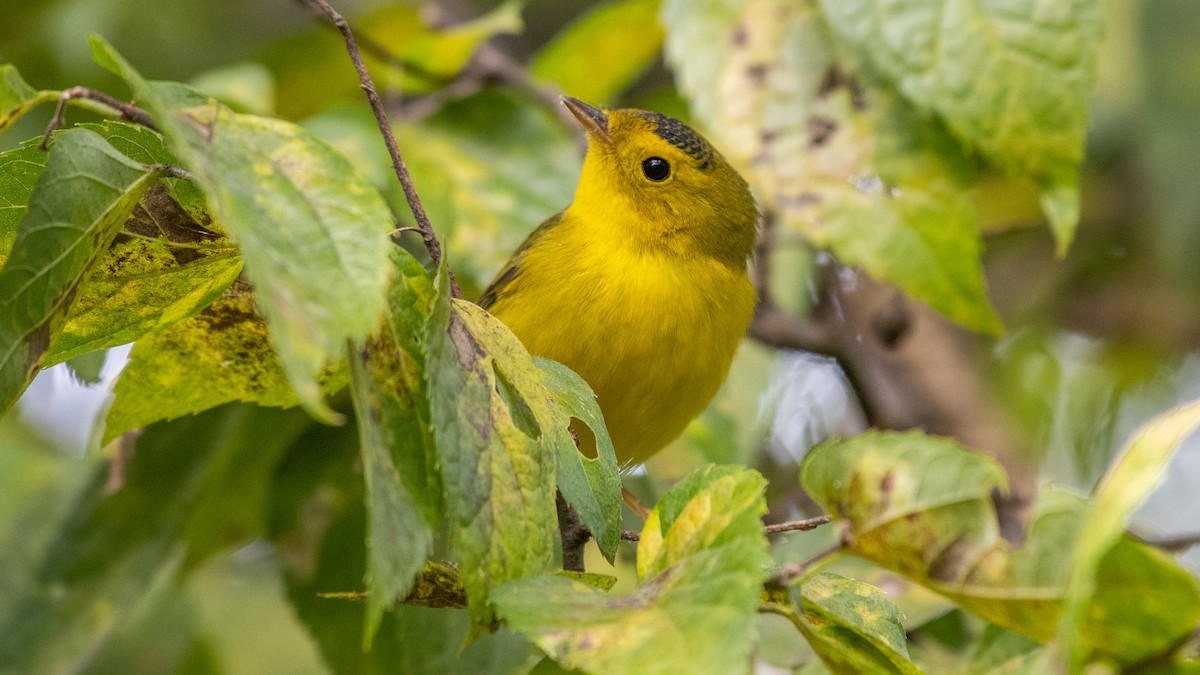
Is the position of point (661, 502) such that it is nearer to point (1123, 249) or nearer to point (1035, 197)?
point (1035, 197)

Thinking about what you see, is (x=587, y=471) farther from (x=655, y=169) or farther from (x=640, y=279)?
(x=655, y=169)

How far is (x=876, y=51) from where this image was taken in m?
2.36

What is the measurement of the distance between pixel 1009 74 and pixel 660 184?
97 cm

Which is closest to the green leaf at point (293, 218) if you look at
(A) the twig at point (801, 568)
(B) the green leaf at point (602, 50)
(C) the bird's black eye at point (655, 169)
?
(A) the twig at point (801, 568)

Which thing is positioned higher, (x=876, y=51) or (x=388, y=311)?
(x=876, y=51)

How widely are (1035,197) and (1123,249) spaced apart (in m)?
0.82

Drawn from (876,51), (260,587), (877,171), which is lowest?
(260,587)

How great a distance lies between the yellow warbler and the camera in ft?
8.50

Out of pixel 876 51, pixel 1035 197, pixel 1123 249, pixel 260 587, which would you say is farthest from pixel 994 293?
pixel 260 587

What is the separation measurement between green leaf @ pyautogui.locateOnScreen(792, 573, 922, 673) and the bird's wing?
58.4 inches

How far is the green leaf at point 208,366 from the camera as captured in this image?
164 centimetres

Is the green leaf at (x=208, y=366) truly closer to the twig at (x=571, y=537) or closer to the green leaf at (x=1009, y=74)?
the twig at (x=571, y=537)

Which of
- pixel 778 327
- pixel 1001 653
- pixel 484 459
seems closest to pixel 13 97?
pixel 484 459

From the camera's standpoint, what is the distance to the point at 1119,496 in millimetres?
1062
